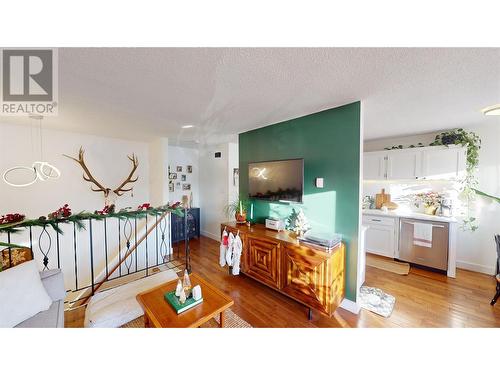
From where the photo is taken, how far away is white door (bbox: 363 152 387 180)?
10.7 feet

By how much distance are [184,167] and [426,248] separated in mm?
5072

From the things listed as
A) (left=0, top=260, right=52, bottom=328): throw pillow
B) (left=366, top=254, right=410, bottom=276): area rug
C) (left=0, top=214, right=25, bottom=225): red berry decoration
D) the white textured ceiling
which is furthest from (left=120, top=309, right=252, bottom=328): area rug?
(left=366, top=254, right=410, bottom=276): area rug

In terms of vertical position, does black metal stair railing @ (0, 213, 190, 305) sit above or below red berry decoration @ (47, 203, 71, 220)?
below

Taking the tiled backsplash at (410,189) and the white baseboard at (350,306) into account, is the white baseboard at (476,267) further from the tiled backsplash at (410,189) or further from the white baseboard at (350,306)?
the white baseboard at (350,306)

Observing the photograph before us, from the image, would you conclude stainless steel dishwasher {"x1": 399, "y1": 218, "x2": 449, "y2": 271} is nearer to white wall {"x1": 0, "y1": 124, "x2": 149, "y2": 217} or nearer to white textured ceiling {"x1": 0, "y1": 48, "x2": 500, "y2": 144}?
white textured ceiling {"x1": 0, "y1": 48, "x2": 500, "y2": 144}

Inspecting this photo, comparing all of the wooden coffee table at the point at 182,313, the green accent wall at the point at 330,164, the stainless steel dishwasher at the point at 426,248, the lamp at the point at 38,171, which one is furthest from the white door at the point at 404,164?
the lamp at the point at 38,171

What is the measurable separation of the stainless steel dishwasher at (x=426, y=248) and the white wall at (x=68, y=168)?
5018 millimetres

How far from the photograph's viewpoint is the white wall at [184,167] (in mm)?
4457

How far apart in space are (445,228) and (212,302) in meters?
3.33

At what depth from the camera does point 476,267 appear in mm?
2615

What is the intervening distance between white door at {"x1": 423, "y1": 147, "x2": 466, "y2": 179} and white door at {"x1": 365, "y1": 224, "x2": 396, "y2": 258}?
1093mm

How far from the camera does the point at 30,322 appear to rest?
114 cm
